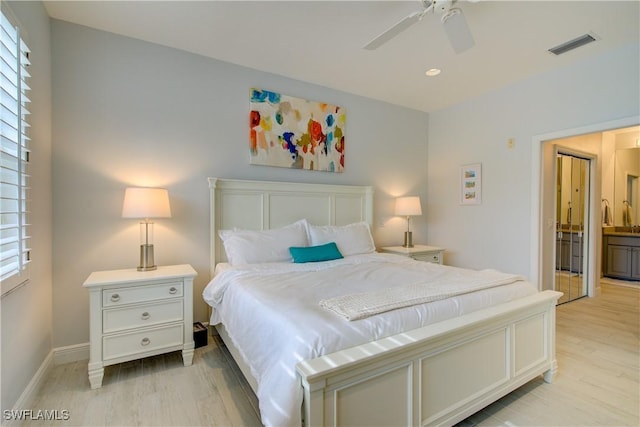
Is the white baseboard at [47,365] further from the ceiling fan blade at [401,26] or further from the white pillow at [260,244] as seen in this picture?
the ceiling fan blade at [401,26]

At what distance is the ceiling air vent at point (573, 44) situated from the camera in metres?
2.72

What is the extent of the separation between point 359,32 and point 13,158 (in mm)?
2588

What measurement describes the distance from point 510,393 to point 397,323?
1.21m

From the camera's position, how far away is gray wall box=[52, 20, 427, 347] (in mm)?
2537

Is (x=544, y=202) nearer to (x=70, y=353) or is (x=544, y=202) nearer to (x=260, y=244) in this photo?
(x=260, y=244)

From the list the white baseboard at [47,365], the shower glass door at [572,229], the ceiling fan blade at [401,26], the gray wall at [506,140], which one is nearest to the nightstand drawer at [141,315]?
the white baseboard at [47,365]

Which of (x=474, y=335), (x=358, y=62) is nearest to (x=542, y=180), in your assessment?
(x=358, y=62)

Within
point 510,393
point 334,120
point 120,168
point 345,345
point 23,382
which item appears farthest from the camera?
point 334,120

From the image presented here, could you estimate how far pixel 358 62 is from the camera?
3184 millimetres

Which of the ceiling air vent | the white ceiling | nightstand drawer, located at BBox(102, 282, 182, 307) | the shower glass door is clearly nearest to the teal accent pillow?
nightstand drawer, located at BBox(102, 282, 182, 307)

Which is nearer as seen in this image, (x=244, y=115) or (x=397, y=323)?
(x=397, y=323)

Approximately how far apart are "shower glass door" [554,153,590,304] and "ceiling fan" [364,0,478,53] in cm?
311

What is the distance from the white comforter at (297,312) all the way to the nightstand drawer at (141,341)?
0.30 metres

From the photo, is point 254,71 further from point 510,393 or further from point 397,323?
point 510,393
